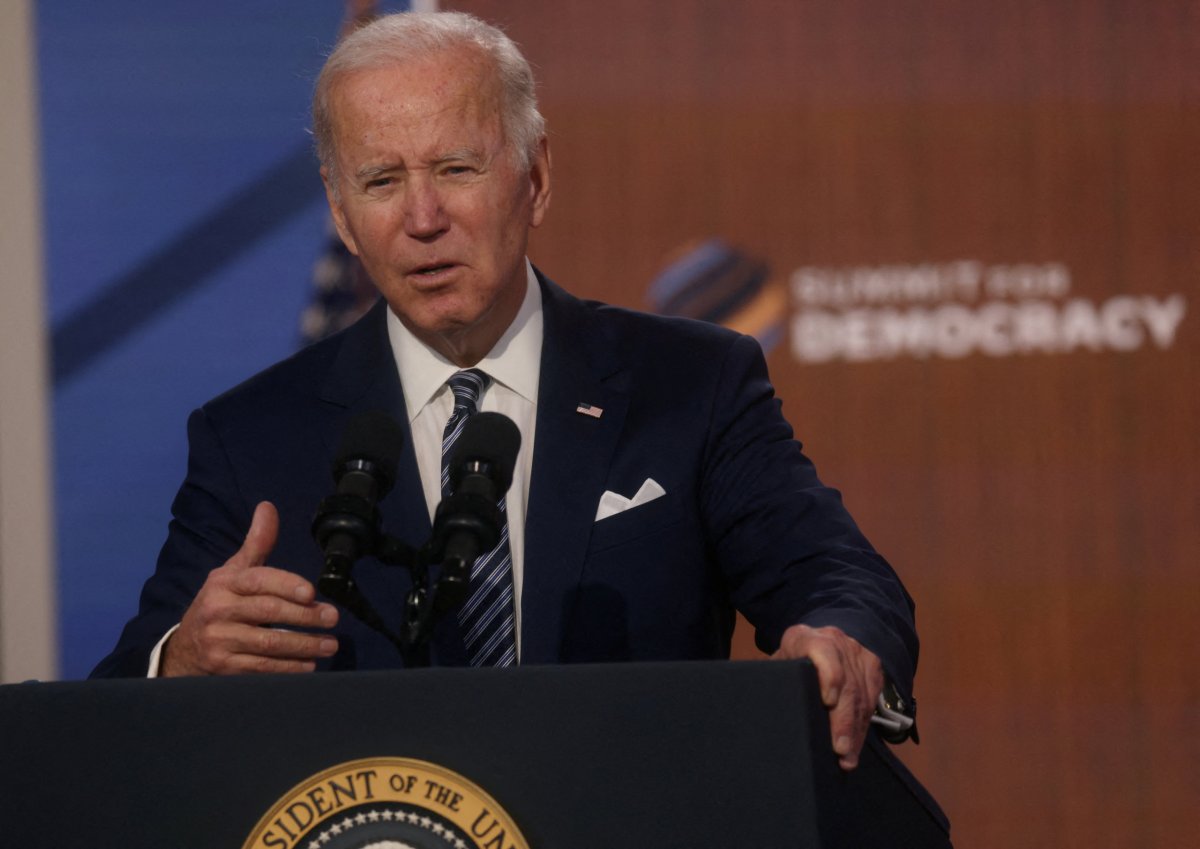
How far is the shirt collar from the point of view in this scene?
71.4 inches

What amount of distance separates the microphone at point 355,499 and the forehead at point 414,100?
1.79 feet

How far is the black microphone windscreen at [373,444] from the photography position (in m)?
1.23

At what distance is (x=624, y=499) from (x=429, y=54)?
58cm

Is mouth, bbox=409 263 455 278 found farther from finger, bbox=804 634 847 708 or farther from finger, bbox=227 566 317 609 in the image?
finger, bbox=804 634 847 708

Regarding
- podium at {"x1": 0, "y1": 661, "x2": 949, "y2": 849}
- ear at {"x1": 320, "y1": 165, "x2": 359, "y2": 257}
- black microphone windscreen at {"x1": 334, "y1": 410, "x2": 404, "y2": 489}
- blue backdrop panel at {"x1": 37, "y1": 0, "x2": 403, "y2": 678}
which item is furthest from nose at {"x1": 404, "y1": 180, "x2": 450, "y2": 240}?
blue backdrop panel at {"x1": 37, "y1": 0, "x2": 403, "y2": 678}

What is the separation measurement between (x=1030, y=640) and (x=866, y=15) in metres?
1.24

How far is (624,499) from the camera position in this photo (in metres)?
1.72

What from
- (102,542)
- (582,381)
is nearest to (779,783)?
(582,381)

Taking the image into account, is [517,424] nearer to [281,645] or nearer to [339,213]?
[339,213]

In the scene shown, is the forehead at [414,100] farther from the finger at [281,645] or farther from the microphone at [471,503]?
the finger at [281,645]

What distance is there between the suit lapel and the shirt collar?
2cm

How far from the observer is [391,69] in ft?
5.58

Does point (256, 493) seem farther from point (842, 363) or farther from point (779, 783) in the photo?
point (842, 363)

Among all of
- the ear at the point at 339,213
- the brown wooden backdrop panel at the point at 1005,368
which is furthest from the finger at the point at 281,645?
the brown wooden backdrop panel at the point at 1005,368
